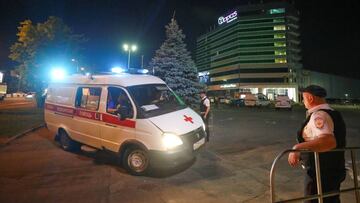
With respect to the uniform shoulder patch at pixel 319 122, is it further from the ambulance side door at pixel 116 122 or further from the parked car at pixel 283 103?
the parked car at pixel 283 103

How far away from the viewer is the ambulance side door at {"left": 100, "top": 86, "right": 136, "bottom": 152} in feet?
23.9

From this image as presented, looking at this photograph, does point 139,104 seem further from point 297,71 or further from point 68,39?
point 297,71

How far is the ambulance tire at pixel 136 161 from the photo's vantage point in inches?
276

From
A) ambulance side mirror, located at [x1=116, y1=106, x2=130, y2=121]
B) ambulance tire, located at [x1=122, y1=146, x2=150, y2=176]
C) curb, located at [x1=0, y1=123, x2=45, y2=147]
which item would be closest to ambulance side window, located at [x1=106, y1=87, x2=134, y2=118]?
ambulance side mirror, located at [x1=116, y1=106, x2=130, y2=121]

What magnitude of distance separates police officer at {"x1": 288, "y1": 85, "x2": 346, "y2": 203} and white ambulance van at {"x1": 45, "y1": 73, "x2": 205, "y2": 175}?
3.41 m

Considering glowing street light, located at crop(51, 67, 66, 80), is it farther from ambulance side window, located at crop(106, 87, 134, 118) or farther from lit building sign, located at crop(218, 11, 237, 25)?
lit building sign, located at crop(218, 11, 237, 25)

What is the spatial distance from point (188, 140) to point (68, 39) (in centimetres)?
2490

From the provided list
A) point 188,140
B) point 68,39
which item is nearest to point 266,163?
point 188,140

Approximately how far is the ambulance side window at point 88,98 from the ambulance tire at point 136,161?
5.61 ft

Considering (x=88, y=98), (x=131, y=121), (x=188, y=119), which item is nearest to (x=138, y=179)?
(x=131, y=121)

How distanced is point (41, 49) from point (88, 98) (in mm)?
20959

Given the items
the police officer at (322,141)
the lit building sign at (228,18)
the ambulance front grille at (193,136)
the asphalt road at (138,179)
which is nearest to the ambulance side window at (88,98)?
the asphalt road at (138,179)

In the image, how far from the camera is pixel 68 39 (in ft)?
93.6

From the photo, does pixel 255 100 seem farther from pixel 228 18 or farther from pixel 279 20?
pixel 228 18
